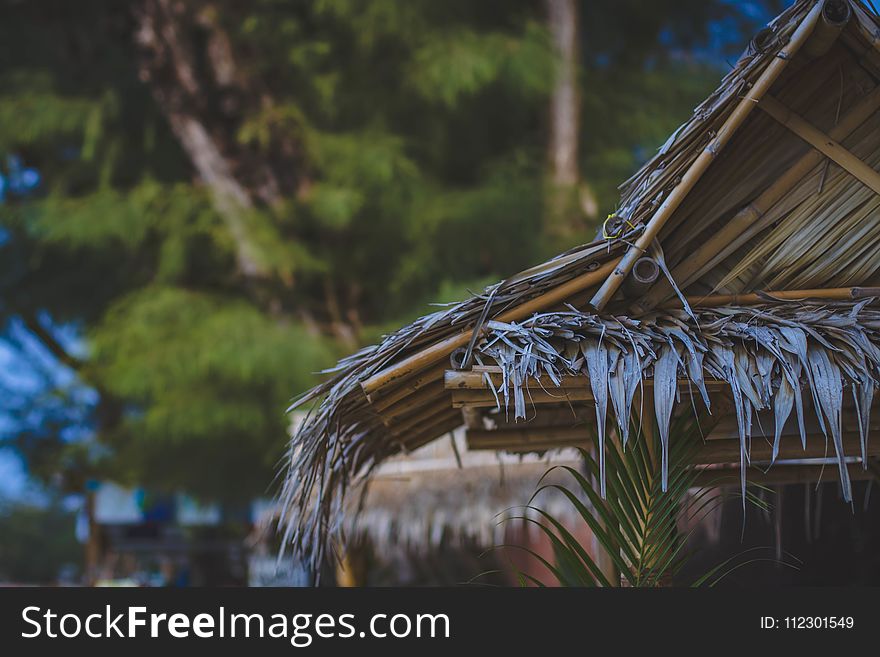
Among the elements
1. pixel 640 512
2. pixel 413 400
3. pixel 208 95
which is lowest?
pixel 640 512

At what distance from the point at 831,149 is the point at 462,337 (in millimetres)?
1054

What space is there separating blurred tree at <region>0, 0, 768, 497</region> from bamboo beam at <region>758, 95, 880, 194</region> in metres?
4.34

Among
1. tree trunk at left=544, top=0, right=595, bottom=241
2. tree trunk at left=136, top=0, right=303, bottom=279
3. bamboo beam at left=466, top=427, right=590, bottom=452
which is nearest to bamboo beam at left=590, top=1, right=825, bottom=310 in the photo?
bamboo beam at left=466, top=427, right=590, bottom=452

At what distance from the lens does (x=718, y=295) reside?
242 cm

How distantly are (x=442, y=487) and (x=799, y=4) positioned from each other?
12.5 ft

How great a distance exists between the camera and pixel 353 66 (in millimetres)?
8258

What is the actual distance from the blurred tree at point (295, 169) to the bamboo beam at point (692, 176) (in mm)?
4384

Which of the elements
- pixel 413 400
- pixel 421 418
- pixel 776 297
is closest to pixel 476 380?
pixel 413 400

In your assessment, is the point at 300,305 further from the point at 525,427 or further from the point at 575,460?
the point at 525,427

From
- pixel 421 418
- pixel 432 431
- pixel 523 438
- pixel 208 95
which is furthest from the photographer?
pixel 208 95

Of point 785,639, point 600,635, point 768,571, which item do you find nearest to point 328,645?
point 600,635

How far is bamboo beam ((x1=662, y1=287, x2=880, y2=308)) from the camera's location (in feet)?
7.85

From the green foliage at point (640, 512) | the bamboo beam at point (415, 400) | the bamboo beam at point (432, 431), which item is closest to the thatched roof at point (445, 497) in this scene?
the bamboo beam at point (432, 431)

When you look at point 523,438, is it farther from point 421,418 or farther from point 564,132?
point 564,132
